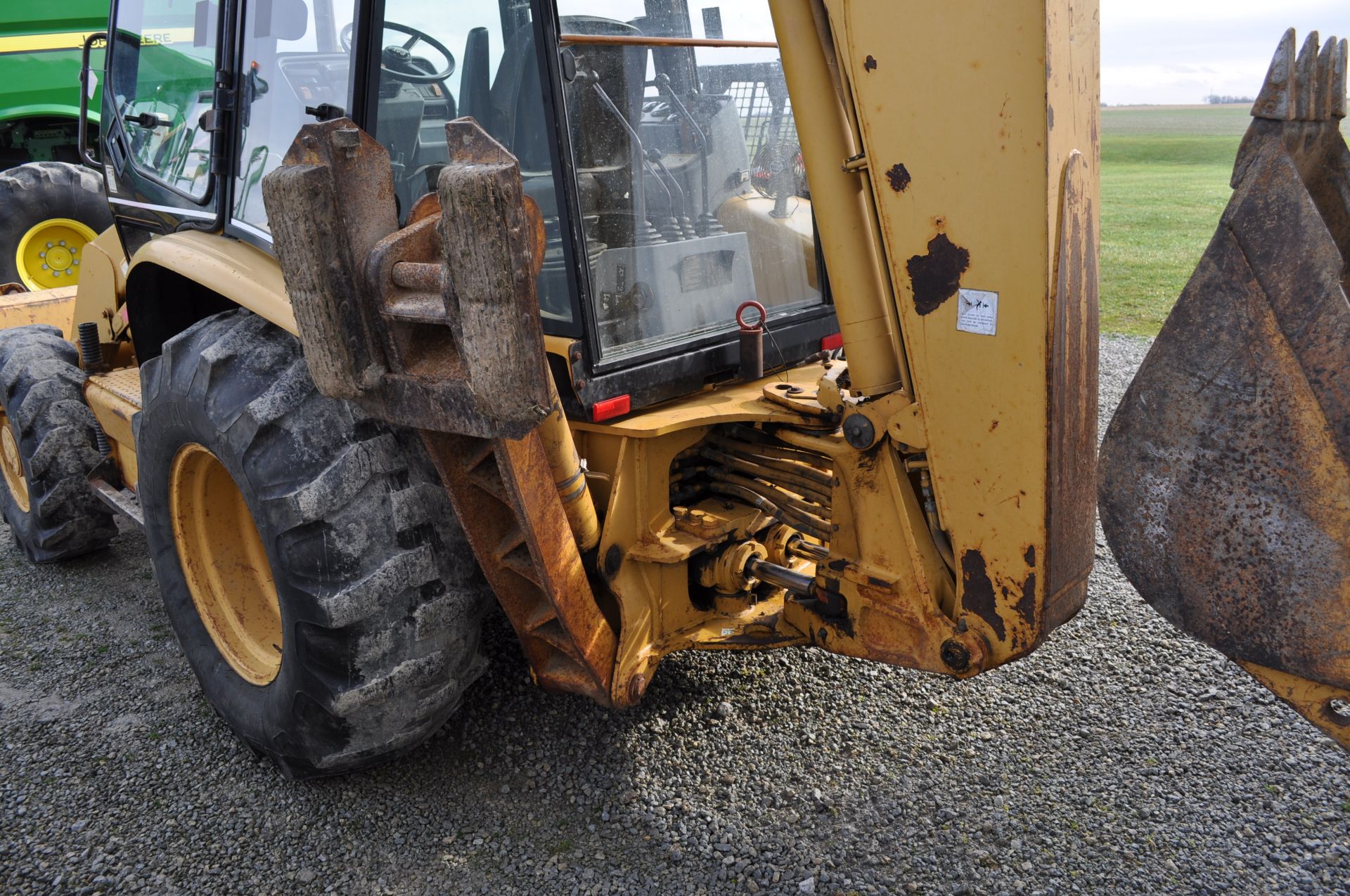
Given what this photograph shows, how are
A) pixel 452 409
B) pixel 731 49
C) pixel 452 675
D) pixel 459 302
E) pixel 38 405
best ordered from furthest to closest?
pixel 38 405, pixel 731 49, pixel 452 675, pixel 452 409, pixel 459 302

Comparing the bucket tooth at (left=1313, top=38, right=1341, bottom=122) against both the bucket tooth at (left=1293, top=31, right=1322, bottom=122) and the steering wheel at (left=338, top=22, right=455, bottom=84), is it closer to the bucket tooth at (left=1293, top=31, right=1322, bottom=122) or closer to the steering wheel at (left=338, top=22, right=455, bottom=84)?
the bucket tooth at (left=1293, top=31, right=1322, bottom=122)

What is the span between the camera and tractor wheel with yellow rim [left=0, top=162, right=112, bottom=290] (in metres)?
6.86

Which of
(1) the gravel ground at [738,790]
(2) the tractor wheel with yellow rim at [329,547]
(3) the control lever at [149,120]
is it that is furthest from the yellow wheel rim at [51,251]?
(2) the tractor wheel with yellow rim at [329,547]

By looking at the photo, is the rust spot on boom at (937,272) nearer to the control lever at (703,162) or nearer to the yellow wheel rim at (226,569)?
the control lever at (703,162)

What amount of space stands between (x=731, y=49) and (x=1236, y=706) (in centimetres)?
237

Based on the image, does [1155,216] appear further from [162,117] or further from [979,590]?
[979,590]

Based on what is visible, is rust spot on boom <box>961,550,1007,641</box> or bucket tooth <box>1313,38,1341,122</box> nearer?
bucket tooth <box>1313,38,1341,122</box>

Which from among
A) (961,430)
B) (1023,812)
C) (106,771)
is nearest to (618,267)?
(961,430)

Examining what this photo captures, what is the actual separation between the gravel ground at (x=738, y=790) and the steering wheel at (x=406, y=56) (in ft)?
5.71

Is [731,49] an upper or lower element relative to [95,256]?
upper

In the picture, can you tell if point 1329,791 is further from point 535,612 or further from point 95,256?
point 95,256

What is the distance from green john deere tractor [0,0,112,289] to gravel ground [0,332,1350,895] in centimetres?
483

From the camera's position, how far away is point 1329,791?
2.61 metres

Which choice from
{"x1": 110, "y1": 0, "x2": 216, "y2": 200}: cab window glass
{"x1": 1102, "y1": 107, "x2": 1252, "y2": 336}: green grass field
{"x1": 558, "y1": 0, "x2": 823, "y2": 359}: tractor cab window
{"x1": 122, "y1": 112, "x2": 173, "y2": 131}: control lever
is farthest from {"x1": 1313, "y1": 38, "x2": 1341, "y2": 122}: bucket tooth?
{"x1": 122, "y1": 112, "x2": 173, "y2": 131}: control lever
